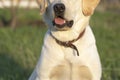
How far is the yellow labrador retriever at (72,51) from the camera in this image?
6.66m

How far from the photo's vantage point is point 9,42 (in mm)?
12625

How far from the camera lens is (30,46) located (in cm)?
1184

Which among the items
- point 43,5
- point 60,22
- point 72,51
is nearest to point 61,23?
point 60,22

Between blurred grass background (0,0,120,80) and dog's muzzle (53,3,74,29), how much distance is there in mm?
2127

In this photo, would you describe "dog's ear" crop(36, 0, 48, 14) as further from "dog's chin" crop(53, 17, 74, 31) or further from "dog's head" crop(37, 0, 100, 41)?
"dog's chin" crop(53, 17, 74, 31)

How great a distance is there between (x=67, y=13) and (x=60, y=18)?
97 millimetres

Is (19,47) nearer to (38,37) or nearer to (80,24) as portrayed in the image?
(38,37)

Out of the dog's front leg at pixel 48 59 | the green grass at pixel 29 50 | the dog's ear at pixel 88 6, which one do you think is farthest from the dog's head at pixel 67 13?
the green grass at pixel 29 50

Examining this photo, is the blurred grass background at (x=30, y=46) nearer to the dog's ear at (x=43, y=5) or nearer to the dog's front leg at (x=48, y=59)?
the dog's front leg at (x=48, y=59)

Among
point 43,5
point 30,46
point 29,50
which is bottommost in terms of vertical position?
point 30,46

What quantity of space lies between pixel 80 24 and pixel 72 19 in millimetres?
198

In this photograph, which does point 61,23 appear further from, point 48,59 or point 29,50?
point 29,50

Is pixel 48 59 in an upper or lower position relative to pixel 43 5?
lower

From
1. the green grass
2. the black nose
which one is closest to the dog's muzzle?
the black nose
